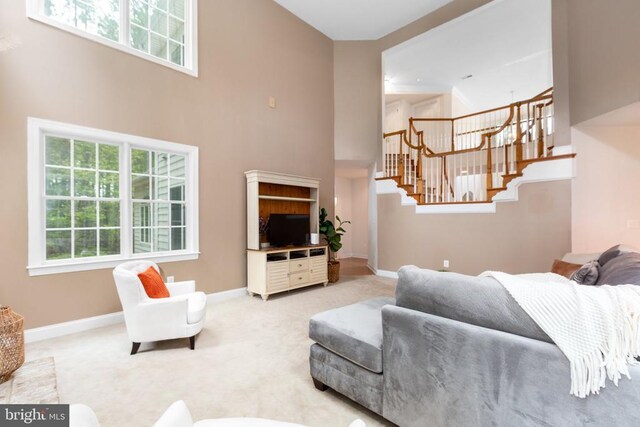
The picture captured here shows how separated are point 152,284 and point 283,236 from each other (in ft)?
7.75

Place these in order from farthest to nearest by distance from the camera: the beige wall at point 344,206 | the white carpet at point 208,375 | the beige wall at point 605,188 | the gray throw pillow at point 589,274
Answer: the beige wall at point 344,206 → the beige wall at point 605,188 → the gray throw pillow at point 589,274 → the white carpet at point 208,375

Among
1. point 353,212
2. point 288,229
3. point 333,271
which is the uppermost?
point 353,212

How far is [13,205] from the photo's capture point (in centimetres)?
289

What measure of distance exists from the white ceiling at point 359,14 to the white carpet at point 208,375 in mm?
5520

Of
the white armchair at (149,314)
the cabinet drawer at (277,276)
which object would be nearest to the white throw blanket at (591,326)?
the white armchair at (149,314)

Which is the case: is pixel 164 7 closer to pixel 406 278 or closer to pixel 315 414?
pixel 406 278

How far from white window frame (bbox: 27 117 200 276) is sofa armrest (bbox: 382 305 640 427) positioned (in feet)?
11.0

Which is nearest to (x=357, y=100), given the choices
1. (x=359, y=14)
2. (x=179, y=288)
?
(x=359, y=14)

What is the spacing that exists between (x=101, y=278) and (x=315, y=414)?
2968mm

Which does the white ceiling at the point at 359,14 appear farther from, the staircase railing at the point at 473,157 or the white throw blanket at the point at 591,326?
the white throw blanket at the point at 591,326

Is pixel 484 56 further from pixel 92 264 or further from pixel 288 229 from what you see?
pixel 92 264

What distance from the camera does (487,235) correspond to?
197 inches

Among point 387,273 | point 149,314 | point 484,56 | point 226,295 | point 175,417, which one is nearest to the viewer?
point 175,417

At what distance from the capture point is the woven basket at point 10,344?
2.07 m
